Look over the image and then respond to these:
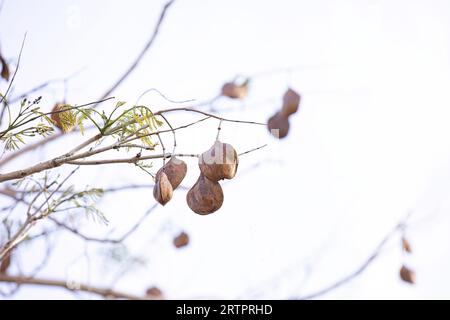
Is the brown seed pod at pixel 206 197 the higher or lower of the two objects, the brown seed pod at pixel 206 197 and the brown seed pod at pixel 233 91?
the lower

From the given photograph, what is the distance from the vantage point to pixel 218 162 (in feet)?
2.68

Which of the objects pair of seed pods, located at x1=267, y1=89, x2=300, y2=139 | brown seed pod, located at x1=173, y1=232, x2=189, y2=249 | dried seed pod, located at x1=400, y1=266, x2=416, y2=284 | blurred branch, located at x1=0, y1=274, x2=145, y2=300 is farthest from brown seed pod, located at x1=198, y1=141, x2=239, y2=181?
dried seed pod, located at x1=400, y1=266, x2=416, y2=284

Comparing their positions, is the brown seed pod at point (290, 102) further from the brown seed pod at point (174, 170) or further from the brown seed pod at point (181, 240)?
the brown seed pod at point (174, 170)

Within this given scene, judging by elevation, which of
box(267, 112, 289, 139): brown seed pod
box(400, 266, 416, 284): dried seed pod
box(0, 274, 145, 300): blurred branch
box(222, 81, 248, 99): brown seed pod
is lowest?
box(0, 274, 145, 300): blurred branch

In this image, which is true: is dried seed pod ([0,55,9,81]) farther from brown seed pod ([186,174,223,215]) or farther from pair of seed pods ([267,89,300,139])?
pair of seed pods ([267,89,300,139])

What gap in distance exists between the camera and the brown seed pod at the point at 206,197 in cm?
83

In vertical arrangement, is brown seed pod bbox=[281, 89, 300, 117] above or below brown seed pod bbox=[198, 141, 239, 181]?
above

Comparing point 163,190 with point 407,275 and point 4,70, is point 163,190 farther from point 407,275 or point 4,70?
point 407,275

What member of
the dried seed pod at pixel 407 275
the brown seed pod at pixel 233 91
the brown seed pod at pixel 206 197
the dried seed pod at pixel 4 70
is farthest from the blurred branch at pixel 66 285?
the dried seed pod at pixel 407 275

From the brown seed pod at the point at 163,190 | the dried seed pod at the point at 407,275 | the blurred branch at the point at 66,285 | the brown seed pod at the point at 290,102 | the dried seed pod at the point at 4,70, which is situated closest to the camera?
the brown seed pod at the point at 163,190

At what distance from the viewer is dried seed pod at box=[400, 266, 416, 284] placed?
2.23 metres

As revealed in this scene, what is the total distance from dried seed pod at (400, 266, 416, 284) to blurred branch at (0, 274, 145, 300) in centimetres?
114
